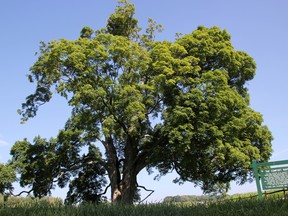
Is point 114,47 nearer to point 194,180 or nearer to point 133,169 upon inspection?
point 133,169

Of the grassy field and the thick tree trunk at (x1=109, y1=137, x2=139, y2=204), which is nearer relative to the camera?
the grassy field

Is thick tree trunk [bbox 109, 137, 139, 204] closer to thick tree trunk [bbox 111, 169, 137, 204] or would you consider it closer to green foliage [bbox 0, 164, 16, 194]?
thick tree trunk [bbox 111, 169, 137, 204]

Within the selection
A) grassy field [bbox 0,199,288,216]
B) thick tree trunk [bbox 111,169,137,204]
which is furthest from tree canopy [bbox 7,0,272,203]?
grassy field [bbox 0,199,288,216]

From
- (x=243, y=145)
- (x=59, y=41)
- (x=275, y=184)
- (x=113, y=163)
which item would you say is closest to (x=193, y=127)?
(x=243, y=145)

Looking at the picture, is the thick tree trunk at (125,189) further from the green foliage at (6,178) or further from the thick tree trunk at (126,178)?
the green foliage at (6,178)

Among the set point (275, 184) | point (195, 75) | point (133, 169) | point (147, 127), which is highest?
point (195, 75)

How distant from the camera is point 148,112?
18.2m

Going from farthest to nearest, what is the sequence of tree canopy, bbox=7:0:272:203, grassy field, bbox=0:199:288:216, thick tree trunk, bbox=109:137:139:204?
thick tree trunk, bbox=109:137:139:204 → tree canopy, bbox=7:0:272:203 → grassy field, bbox=0:199:288:216

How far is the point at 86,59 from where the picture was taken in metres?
17.0

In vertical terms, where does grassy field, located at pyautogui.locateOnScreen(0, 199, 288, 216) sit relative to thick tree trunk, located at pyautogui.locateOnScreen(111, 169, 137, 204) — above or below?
below

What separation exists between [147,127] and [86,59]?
5.01 meters

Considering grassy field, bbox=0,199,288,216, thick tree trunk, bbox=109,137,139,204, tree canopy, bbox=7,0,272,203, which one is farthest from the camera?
thick tree trunk, bbox=109,137,139,204

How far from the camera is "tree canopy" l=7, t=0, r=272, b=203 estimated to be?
53.2 ft

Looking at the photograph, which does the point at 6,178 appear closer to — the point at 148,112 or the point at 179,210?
the point at 148,112
